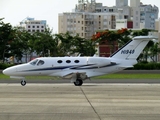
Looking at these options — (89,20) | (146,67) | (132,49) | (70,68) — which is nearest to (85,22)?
(89,20)

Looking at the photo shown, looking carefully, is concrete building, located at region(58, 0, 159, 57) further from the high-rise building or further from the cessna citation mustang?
the cessna citation mustang

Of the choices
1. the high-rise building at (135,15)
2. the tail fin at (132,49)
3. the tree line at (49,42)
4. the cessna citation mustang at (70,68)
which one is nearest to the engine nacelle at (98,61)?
the cessna citation mustang at (70,68)

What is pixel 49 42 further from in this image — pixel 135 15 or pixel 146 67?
pixel 135 15

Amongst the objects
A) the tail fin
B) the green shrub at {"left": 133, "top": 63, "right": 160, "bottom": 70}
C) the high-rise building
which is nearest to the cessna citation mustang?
the tail fin

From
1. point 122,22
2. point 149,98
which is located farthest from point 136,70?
point 122,22

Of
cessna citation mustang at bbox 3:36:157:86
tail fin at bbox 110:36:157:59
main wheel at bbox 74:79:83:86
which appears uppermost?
tail fin at bbox 110:36:157:59

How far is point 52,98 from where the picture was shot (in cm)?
2356

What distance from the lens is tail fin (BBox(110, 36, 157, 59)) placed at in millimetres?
35906

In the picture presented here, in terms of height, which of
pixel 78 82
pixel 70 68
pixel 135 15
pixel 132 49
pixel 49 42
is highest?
pixel 135 15

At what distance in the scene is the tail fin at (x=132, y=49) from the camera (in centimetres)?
3591

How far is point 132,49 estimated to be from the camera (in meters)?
36.0

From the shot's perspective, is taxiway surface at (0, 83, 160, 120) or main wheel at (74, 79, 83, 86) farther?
main wheel at (74, 79, 83, 86)

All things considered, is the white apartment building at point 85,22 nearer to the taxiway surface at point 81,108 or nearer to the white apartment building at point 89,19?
the white apartment building at point 89,19

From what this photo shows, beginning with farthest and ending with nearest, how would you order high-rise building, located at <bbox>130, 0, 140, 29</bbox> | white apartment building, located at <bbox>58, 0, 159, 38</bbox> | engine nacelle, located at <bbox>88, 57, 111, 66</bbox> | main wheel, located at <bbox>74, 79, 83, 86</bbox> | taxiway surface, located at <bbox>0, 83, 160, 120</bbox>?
high-rise building, located at <bbox>130, 0, 140, 29</bbox>
white apartment building, located at <bbox>58, 0, 159, 38</bbox>
engine nacelle, located at <bbox>88, 57, 111, 66</bbox>
main wheel, located at <bbox>74, 79, 83, 86</bbox>
taxiway surface, located at <bbox>0, 83, 160, 120</bbox>
